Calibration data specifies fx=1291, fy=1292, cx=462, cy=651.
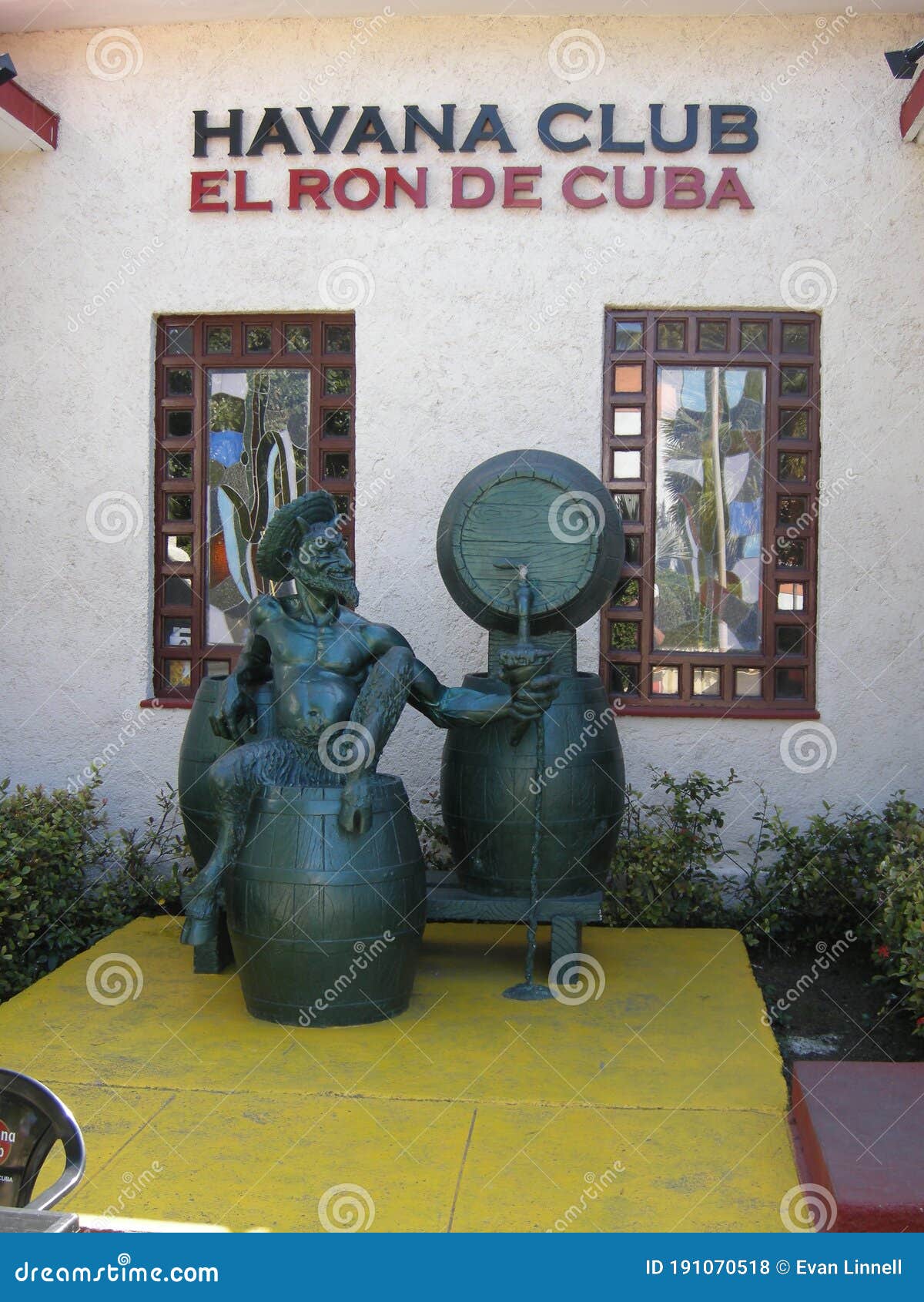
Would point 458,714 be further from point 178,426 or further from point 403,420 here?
point 178,426

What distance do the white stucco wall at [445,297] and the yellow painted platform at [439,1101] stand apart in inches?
67.9

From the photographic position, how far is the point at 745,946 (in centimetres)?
609

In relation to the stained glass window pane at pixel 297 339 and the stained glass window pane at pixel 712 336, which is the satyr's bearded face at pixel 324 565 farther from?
the stained glass window pane at pixel 712 336

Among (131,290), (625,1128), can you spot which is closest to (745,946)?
(625,1128)

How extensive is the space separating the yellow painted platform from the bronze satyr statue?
1.98ft

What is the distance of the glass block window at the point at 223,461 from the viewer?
6867 millimetres

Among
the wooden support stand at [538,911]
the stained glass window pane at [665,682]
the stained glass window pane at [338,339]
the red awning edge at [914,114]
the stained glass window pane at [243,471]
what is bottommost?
the wooden support stand at [538,911]

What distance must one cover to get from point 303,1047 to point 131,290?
4.16 metres

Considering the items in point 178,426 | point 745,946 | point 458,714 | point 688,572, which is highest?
point 178,426

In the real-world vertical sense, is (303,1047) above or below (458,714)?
below

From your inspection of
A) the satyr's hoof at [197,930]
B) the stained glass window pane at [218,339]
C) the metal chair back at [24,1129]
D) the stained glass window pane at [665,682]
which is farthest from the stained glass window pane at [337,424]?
the metal chair back at [24,1129]

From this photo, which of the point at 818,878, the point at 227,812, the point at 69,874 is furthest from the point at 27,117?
the point at 818,878

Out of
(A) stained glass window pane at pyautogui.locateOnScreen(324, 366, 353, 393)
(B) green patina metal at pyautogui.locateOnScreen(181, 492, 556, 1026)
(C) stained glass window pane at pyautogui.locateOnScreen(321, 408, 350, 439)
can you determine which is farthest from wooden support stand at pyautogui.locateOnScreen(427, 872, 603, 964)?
(A) stained glass window pane at pyautogui.locateOnScreen(324, 366, 353, 393)

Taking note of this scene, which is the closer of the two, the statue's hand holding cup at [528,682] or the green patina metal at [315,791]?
the green patina metal at [315,791]
